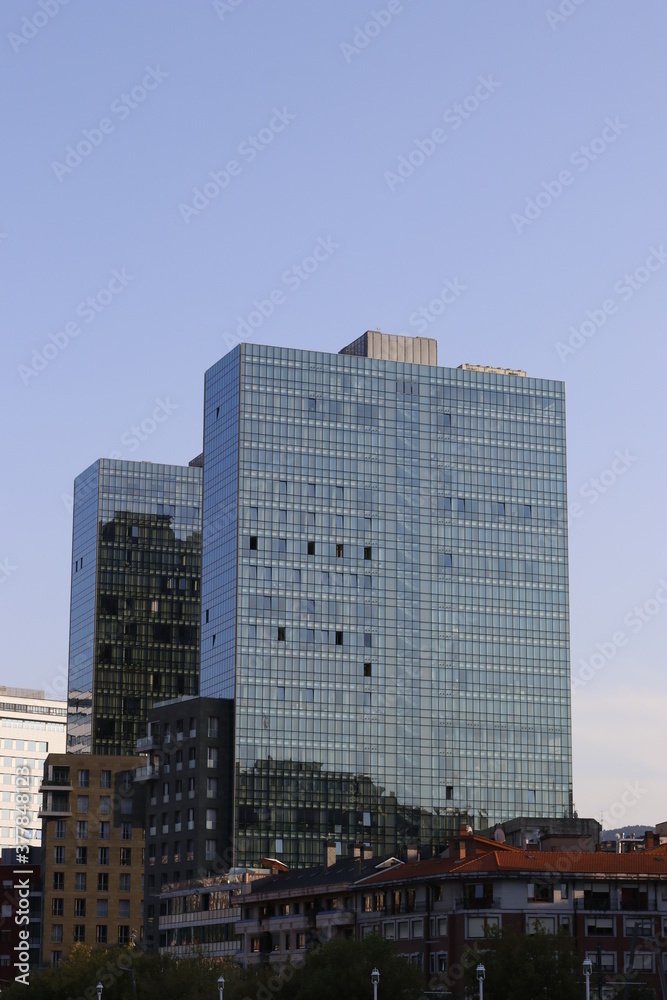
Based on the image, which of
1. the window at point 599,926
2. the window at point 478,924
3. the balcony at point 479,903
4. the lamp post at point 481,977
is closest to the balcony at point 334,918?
the balcony at point 479,903

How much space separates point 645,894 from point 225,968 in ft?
123

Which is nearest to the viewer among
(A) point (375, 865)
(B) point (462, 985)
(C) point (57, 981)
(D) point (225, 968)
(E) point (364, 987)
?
(E) point (364, 987)

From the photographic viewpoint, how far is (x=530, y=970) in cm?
12950

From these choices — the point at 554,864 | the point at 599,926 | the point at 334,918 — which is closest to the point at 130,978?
the point at 334,918

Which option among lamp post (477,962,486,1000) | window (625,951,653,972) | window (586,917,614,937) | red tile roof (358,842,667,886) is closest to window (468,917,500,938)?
red tile roof (358,842,667,886)

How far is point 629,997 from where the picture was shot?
460ft

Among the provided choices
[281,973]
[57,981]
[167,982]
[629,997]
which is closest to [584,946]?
[629,997]

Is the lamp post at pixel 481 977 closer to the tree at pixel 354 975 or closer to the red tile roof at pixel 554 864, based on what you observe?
the tree at pixel 354 975

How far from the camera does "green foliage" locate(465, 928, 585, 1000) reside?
5084 inches

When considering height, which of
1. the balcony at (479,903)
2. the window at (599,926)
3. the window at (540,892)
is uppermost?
the window at (540,892)

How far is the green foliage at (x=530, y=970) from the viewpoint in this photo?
129 meters

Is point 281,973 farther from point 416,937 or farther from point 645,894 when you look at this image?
point 645,894

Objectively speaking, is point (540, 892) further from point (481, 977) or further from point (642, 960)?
point (481, 977)

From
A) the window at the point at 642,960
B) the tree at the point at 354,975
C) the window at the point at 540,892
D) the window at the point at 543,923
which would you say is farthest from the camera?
the window at the point at 540,892
